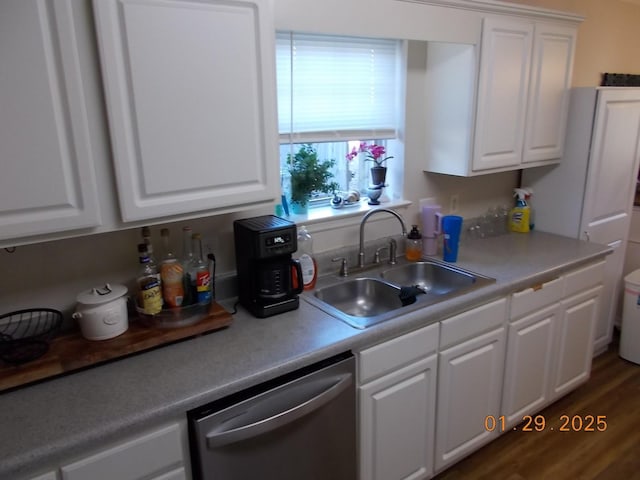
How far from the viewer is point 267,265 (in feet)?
5.70

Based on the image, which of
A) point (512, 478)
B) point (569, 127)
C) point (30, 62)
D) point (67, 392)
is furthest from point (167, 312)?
point (569, 127)

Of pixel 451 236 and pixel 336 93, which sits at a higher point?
pixel 336 93

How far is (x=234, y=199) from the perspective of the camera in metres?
1.55

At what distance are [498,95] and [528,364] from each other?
4.37 ft

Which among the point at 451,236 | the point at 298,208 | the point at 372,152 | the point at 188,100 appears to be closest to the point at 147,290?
the point at 188,100

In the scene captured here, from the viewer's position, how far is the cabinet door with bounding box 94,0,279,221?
1278 millimetres

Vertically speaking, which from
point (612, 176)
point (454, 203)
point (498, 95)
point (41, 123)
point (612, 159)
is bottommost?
point (454, 203)

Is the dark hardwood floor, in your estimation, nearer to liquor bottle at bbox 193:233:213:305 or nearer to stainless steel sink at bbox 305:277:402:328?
stainless steel sink at bbox 305:277:402:328

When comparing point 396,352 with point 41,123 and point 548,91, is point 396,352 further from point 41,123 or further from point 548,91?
point 548,91

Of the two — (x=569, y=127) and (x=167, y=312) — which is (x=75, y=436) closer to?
(x=167, y=312)

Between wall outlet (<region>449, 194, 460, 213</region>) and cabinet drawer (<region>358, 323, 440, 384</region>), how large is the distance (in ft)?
3.39

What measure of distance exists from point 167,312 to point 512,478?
1.73m

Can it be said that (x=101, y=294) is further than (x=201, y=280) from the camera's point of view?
No

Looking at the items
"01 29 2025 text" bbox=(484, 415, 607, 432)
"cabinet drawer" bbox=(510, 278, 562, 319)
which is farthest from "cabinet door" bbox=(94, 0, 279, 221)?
"01 29 2025 text" bbox=(484, 415, 607, 432)
